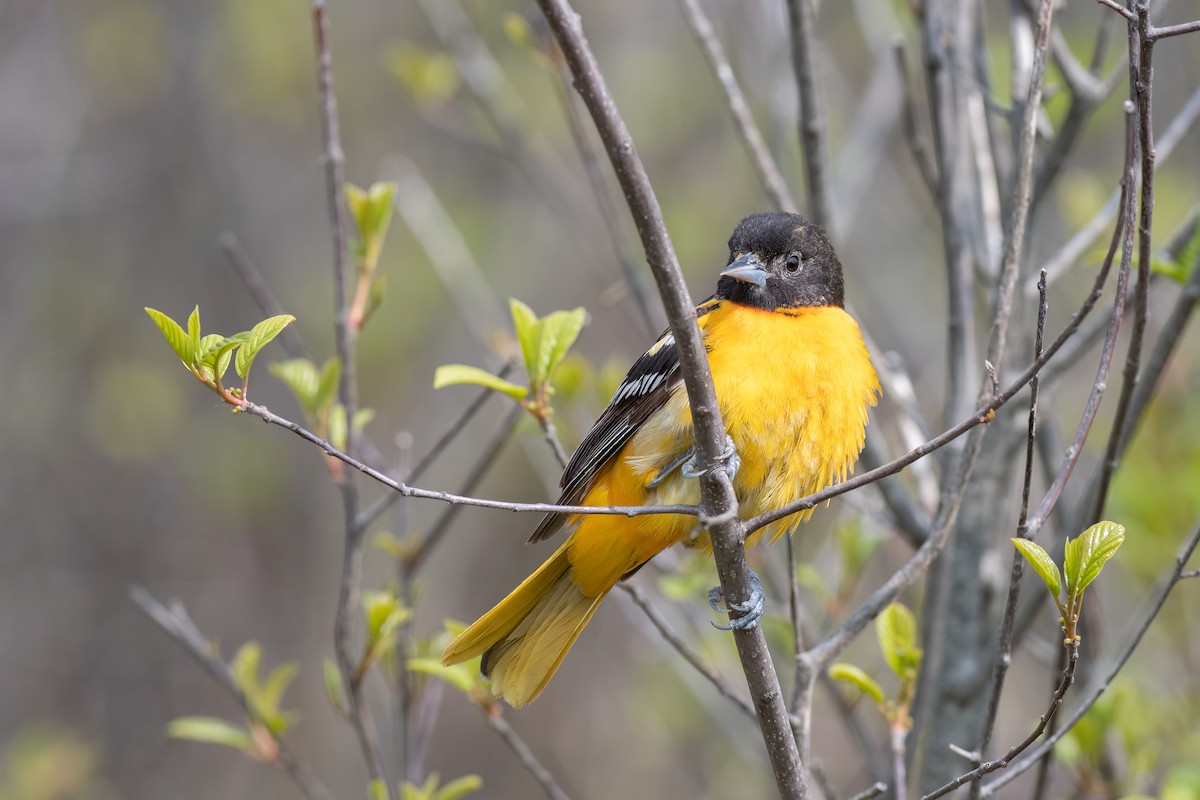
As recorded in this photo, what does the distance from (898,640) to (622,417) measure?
1.02 meters

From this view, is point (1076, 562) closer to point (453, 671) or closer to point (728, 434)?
point (728, 434)

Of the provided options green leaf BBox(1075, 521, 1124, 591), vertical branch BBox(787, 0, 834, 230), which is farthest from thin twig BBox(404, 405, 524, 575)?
green leaf BBox(1075, 521, 1124, 591)

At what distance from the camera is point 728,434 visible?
3094mm

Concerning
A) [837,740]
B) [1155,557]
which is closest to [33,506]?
→ [837,740]

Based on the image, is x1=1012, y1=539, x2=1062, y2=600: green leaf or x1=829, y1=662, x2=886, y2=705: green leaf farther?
x1=829, y1=662, x2=886, y2=705: green leaf

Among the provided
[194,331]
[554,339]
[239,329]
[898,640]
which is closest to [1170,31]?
[554,339]

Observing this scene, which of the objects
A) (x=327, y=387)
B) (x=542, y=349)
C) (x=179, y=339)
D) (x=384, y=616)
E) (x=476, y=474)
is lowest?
(x=384, y=616)

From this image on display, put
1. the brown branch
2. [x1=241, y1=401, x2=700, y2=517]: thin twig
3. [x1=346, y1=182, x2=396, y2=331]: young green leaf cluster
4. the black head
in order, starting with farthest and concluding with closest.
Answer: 1. the black head
2. [x1=346, y1=182, x2=396, y2=331]: young green leaf cluster
3. the brown branch
4. [x1=241, y1=401, x2=700, y2=517]: thin twig

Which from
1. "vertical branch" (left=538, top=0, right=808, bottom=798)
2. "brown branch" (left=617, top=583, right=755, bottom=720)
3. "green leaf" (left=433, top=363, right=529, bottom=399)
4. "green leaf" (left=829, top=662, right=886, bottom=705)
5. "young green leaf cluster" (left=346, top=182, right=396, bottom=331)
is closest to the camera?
"vertical branch" (left=538, top=0, right=808, bottom=798)

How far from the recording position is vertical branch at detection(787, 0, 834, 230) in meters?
3.58

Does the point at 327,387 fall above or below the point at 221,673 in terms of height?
above

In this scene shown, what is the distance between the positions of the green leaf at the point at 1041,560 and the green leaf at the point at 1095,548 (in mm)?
44

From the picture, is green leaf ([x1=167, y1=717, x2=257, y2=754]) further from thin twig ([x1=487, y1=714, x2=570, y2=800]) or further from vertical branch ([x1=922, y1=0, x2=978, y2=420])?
vertical branch ([x1=922, y1=0, x2=978, y2=420])

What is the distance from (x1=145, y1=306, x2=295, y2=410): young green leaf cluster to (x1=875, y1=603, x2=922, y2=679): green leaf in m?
1.67
